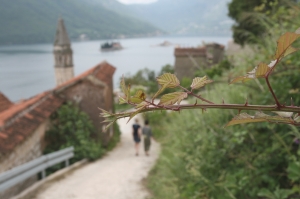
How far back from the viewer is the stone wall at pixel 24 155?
6.47m

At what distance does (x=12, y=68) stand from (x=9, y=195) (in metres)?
72.0

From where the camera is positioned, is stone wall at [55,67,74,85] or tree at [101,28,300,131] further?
stone wall at [55,67,74,85]

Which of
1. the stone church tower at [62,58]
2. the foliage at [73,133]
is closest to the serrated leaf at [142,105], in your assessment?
the foliage at [73,133]

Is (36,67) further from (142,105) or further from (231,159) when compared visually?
A: (142,105)

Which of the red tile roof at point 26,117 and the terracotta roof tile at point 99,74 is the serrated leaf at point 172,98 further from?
the terracotta roof tile at point 99,74

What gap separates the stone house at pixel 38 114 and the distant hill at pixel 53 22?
10021 centimetres

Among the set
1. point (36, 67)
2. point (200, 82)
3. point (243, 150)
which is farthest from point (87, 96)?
point (36, 67)

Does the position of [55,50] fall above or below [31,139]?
above

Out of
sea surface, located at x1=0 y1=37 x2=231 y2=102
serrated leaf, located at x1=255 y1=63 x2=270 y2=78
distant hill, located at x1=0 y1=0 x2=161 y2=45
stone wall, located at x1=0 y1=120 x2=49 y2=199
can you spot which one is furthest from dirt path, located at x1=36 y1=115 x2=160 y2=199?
distant hill, located at x1=0 y1=0 x2=161 y2=45

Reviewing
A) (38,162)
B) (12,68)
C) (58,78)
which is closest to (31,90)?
(12,68)

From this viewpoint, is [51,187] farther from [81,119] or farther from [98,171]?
[81,119]

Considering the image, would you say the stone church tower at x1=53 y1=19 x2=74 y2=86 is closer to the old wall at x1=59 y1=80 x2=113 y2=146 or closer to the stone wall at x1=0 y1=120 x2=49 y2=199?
the old wall at x1=59 y1=80 x2=113 y2=146

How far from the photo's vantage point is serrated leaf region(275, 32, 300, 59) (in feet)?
1.71

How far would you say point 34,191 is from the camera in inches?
234
